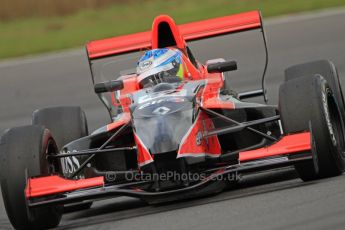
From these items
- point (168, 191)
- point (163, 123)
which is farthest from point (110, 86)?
point (168, 191)

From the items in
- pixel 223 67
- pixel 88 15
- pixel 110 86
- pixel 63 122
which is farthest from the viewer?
pixel 88 15

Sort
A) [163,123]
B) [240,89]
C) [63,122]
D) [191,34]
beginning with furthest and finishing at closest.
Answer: [240,89] < [191,34] < [63,122] < [163,123]

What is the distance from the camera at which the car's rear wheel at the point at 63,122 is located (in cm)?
975

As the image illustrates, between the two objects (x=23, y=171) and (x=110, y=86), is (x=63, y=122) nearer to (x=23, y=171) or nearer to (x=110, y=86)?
(x=110, y=86)

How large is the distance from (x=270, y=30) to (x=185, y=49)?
8.12m

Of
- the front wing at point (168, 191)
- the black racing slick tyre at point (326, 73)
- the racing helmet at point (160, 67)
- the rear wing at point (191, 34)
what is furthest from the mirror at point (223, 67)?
the rear wing at point (191, 34)

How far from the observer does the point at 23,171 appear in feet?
26.3

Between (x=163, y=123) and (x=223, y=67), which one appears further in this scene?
(x=223, y=67)

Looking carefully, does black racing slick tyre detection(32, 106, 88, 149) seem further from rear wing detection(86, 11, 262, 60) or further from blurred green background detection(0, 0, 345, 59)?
blurred green background detection(0, 0, 345, 59)

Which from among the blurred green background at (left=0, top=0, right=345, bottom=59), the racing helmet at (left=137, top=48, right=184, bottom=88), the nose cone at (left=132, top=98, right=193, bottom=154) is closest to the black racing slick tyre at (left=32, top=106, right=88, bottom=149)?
the racing helmet at (left=137, top=48, right=184, bottom=88)

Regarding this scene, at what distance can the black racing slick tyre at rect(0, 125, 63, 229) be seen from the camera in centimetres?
794

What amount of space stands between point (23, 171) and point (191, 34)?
3263mm

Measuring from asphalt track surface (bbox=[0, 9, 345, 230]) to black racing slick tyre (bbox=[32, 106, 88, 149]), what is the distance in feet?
2.33

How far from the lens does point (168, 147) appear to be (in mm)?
7812
